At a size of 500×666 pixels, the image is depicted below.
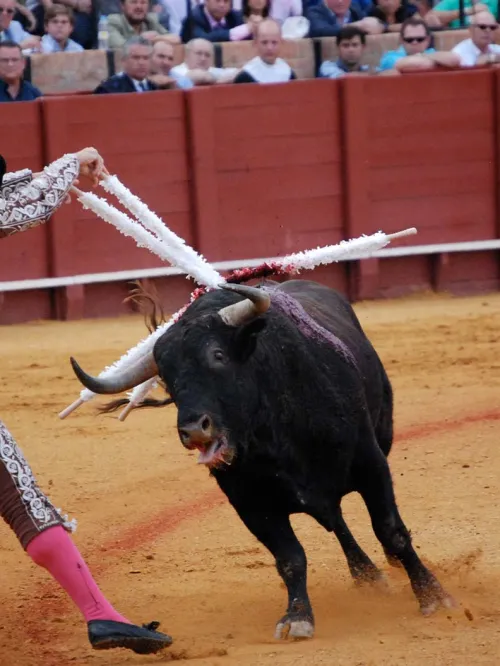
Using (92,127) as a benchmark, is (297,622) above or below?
below

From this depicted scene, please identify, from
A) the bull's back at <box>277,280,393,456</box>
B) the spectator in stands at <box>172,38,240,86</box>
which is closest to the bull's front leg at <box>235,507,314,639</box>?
the bull's back at <box>277,280,393,456</box>

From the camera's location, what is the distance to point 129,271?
8898 millimetres

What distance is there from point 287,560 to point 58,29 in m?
5.72

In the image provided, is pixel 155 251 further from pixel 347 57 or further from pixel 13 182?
pixel 347 57

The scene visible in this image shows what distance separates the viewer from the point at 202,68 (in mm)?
8953

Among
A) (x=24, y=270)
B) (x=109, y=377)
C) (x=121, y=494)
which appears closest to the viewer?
(x=109, y=377)

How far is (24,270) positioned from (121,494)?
3754 mm

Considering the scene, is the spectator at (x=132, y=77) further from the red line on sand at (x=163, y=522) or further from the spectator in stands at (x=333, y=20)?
the red line on sand at (x=163, y=522)

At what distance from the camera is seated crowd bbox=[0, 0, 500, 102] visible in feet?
28.4

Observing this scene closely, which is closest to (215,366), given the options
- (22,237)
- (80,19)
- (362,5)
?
(22,237)

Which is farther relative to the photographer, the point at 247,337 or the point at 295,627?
the point at 295,627

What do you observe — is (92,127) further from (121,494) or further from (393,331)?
(121,494)

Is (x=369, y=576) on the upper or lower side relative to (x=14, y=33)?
lower

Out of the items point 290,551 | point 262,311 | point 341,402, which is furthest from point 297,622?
point 262,311
